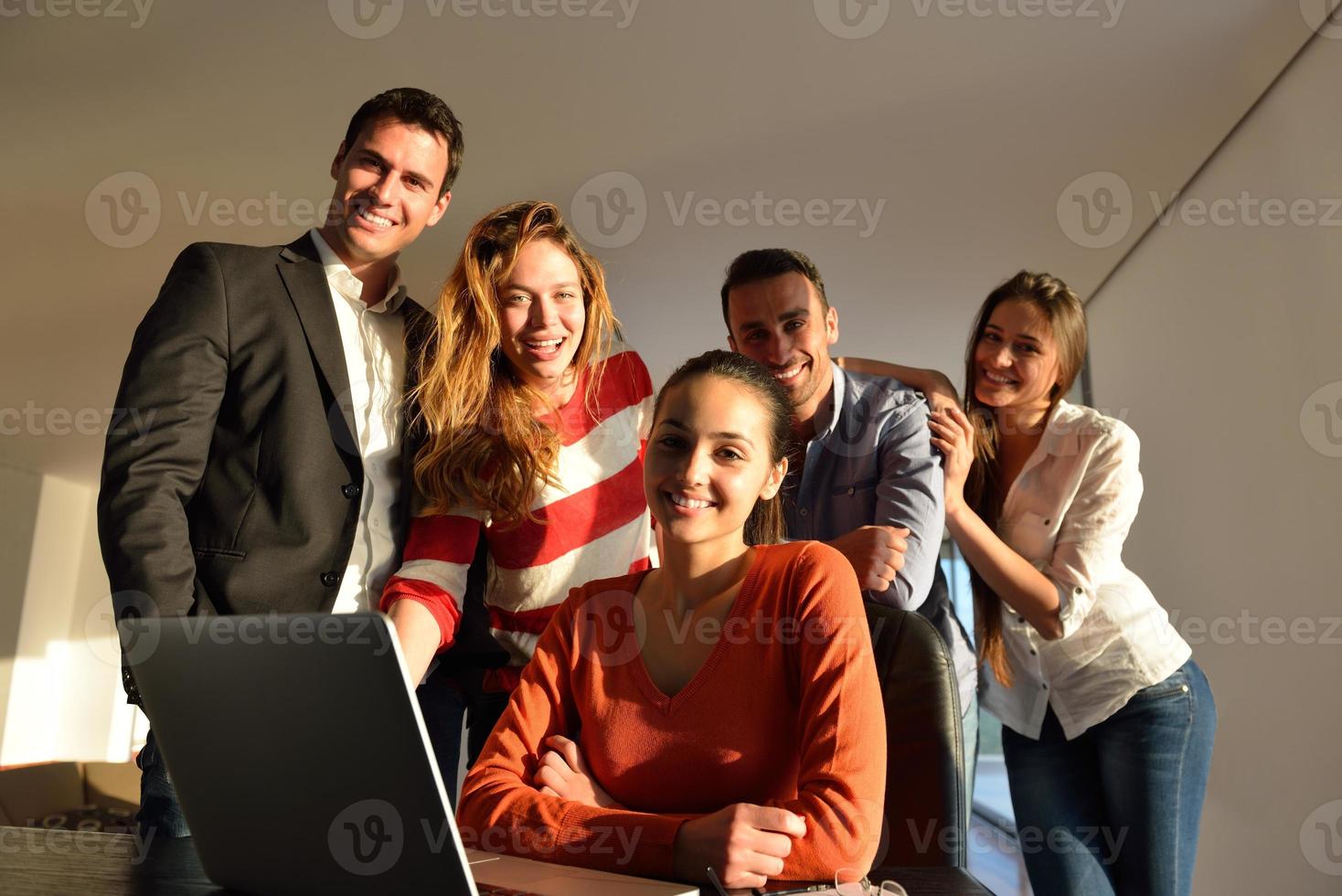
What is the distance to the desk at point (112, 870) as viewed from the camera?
85cm

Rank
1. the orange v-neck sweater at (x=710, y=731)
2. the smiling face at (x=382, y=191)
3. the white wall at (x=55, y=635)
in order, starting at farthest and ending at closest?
the white wall at (x=55, y=635) < the smiling face at (x=382, y=191) < the orange v-neck sweater at (x=710, y=731)

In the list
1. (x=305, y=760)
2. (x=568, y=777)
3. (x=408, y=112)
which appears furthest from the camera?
(x=408, y=112)

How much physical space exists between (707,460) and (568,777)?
468 millimetres

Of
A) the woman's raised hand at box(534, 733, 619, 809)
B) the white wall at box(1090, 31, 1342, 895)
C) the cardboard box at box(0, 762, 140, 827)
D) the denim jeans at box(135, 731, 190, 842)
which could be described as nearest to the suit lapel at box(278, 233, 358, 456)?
the denim jeans at box(135, 731, 190, 842)

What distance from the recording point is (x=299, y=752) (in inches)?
29.9

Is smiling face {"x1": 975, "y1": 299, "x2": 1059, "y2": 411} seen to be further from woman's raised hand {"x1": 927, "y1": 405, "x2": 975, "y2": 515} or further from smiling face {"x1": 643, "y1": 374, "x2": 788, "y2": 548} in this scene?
smiling face {"x1": 643, "y1": 374, "x2": 788, "y2": 548}

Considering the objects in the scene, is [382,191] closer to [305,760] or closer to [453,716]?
[453,716]

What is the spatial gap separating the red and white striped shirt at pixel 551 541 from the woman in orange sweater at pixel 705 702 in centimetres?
23

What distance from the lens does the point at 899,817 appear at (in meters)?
1.24

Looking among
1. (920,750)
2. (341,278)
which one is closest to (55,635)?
(341,278)

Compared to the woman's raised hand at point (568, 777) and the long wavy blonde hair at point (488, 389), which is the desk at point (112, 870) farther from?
the long wavy blonde hair at point (488, 389)

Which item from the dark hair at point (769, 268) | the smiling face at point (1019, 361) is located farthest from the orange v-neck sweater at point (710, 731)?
the smiling face at point (1019, 361)

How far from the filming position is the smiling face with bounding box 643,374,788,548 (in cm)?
143

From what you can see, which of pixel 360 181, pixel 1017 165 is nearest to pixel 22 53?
pixel 360 181
